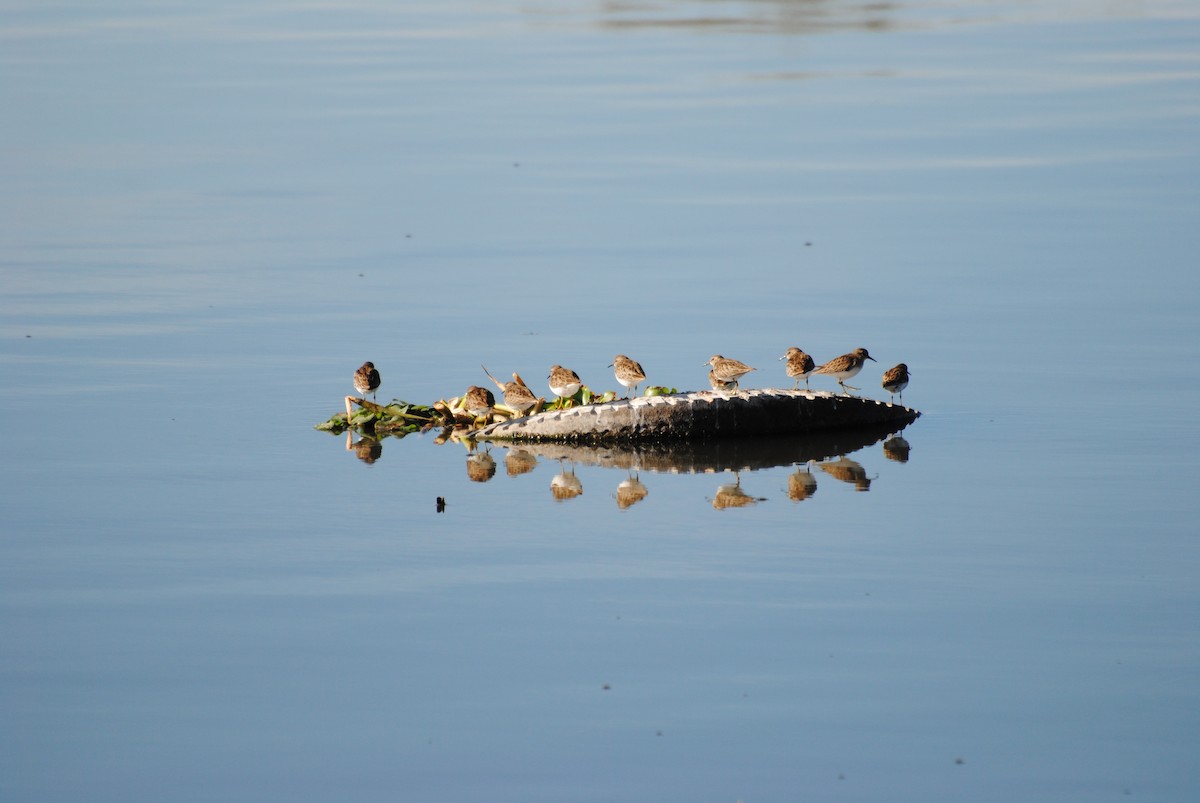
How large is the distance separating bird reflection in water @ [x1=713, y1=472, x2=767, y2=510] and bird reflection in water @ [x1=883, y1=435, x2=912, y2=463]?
3.18ft

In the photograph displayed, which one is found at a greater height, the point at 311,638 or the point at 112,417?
the point at 112,417

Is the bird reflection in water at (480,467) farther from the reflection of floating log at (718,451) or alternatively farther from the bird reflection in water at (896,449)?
the bird reflection in water at (896,449)

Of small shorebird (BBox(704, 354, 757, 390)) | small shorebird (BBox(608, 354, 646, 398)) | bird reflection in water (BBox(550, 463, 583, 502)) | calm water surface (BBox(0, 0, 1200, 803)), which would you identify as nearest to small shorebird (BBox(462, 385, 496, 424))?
calm water surface (BBox(0, 0, 1200, 803))

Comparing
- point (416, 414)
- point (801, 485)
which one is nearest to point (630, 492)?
point (801, 485)

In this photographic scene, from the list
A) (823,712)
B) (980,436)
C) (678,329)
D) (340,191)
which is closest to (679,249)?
(678,329)

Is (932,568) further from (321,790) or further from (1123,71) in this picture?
(1123,71)

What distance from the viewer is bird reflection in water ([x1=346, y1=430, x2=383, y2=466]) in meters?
10.2

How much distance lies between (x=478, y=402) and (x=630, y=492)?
1.72 metres

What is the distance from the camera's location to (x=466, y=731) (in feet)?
20.6

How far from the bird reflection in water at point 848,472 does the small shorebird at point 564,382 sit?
5.05 ft

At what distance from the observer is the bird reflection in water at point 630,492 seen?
30.2ft

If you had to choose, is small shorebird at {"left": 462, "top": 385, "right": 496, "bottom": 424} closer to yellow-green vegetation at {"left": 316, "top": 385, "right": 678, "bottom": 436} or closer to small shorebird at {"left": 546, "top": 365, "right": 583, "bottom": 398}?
yellow-green vegetation at {"left": 316, "top": 385, "right": 678, "bottom": 436}

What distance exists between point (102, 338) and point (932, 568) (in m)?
6.60

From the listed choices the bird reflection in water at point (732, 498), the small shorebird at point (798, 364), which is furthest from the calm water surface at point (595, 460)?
the small shorebird at point (798, 364)
